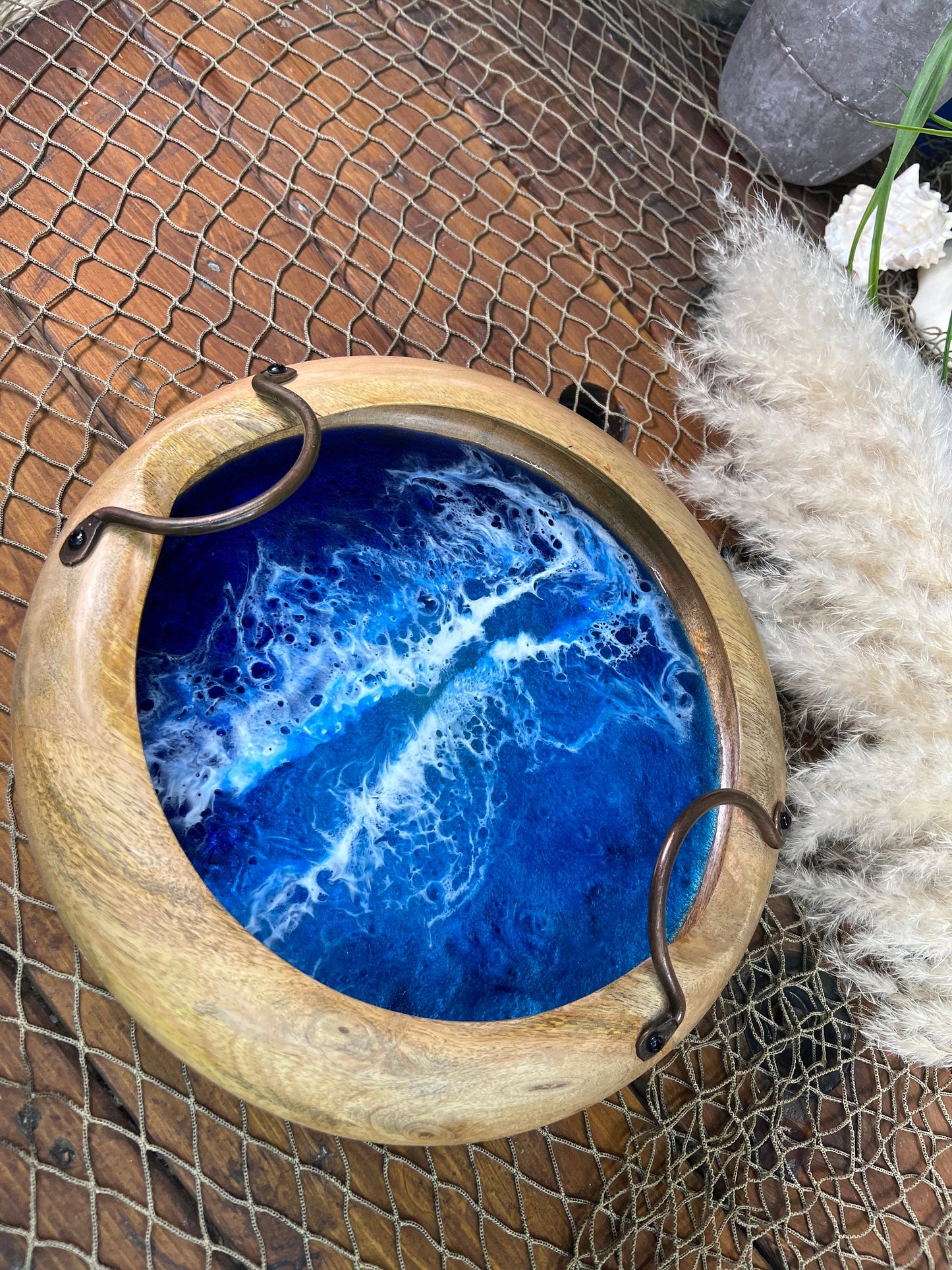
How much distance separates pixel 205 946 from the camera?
459mm

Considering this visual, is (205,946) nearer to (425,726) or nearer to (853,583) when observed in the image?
(425,726)

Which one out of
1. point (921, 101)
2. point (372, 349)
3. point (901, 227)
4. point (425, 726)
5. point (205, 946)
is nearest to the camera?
point (205, 946)

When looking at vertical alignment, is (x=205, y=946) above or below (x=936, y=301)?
below

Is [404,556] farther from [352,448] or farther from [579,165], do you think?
[579,165]

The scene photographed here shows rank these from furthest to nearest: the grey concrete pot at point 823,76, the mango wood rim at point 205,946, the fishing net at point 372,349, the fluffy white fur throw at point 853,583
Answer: the grey concrete pot at point 823,76
the fluffy white fur throw at point 853,583
the fishing net at point 372,349
the mango wood rim at point 205,946

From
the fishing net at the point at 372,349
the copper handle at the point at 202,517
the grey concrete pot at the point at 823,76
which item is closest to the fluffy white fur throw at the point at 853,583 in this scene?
the fishing net at the point at 372,349

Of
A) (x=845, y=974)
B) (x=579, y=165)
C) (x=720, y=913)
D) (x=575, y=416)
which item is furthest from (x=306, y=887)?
(x=579, y=165)

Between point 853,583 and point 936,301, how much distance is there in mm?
415

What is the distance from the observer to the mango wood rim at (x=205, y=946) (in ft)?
1.51

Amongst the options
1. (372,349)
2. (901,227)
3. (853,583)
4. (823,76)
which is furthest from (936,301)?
(372,349)

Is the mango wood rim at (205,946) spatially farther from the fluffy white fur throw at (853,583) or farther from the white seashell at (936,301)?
the white seashell at (936,301)

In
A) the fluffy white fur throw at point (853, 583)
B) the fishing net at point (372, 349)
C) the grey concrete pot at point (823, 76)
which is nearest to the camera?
the fishing net at point (372, 349)

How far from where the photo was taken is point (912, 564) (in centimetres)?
78

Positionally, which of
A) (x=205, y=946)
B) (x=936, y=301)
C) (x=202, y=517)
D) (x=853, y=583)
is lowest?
(x=205, y=946)
